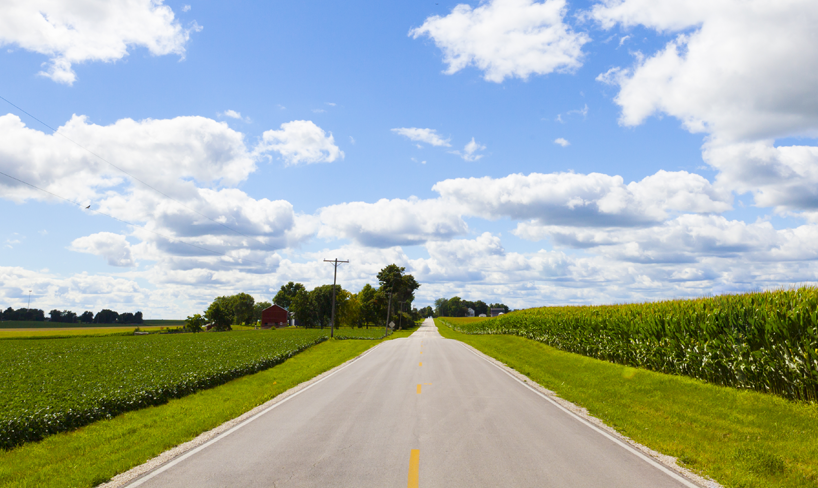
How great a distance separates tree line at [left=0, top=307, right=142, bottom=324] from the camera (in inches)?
6348

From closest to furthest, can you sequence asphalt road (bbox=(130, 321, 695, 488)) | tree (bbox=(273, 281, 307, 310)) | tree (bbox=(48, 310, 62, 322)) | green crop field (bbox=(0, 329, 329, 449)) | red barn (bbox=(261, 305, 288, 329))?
asphalt road (bbox=(130, 321, 695, 488)), green crop field (bbox=(0, 329, 329, 449)), red barn (bbox=(261, 305, 288, 329)), tree (bbox=(273, 281, 307, 310)), tree (bbox=(48, 310, 62, 322))

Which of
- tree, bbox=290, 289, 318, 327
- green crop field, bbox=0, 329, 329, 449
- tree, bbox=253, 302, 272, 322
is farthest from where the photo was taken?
tree, bbox=253, 302, 272, 322

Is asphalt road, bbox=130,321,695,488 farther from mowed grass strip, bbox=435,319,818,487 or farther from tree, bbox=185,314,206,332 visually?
tree, bbox=185,314,206,332

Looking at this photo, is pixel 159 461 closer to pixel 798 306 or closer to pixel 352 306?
pixel 798 306

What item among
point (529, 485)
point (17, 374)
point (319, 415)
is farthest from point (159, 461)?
point (17, 374)

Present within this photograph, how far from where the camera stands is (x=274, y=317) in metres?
126

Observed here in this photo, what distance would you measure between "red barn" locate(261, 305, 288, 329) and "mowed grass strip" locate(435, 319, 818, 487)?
382 ft

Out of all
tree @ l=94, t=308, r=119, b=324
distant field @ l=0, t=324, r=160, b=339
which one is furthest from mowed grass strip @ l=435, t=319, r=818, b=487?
tree @ l=94, t=308, r=119, b=324

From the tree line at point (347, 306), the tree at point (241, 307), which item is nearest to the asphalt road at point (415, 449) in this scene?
the tree line at point (347, 306)

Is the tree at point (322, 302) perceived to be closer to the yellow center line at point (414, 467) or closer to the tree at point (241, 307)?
the tree at point (241, 307)

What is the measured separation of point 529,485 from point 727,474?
3.52 m

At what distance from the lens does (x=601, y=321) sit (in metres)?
23.5

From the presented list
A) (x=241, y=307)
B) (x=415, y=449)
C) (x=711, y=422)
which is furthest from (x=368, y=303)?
(x=415, y=449)

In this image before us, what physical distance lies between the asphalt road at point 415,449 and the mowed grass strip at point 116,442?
984 millimetres
